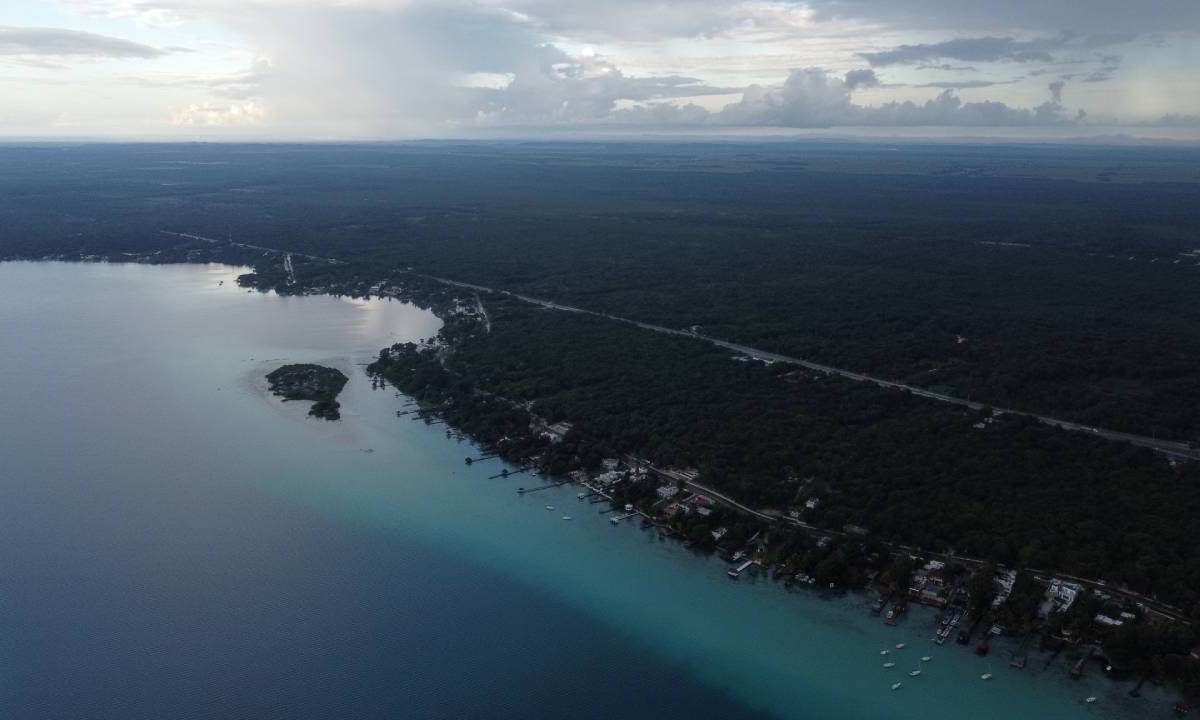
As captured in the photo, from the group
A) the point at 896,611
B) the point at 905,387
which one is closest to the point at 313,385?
the point at 905,387

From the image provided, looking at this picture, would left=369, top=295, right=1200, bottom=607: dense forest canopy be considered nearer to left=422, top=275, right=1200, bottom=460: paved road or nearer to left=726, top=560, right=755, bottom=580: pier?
left=422, top=275, right=1200, bottom=460: paved road

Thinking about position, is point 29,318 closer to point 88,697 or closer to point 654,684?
point 88,697

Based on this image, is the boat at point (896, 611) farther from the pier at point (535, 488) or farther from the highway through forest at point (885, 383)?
the highway through forest at point (885, 383)

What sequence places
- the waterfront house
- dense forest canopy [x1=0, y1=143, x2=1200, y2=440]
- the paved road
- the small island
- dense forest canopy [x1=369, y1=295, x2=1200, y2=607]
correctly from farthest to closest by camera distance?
dense forest canopy [x1=0, y1=143, x2=1200, y2=440] → the small island → the paved road → the waterfront house → dense forest canopy [x1=369, y1=295, x2=1200, y2=607]

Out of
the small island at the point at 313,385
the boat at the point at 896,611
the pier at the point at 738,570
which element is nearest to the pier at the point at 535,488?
the pier at the point at 738,570

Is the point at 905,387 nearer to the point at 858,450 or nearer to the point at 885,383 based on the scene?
the point at 885,383

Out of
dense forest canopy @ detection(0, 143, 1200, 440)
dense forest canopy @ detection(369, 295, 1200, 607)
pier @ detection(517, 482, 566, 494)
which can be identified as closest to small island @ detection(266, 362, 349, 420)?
dense forest canopy @ detection(369, 295, 1200, 607)

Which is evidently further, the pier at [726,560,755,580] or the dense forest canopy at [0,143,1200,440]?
the dense forest canopy at [0,143,1200,440]

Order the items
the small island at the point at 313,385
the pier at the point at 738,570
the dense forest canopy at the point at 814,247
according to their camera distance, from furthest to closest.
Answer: the dense forest canopy at the point at 814,247 < the small island at the point at 313,385 < the pier at the point at 738,570
